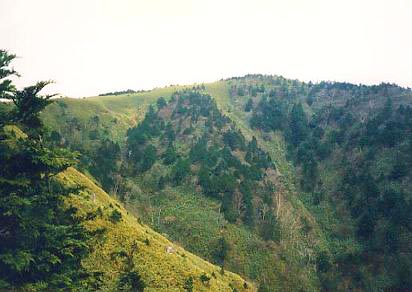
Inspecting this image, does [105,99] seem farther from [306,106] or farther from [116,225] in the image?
[116,225]

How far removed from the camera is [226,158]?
11006cm

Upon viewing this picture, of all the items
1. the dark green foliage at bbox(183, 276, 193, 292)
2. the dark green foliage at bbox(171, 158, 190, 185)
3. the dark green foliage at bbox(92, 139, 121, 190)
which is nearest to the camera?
the dark green foliage at bbox(183, 276, 193, 292)

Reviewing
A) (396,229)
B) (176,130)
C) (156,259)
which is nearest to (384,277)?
(396,229)

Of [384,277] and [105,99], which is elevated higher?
[105,99]

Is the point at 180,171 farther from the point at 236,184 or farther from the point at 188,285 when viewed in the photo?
the point at 188,285

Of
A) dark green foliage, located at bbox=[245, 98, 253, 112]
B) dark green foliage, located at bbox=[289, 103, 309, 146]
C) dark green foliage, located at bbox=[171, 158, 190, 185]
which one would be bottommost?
dark green foliage, located at bbox=[171, 158, 190, 185]

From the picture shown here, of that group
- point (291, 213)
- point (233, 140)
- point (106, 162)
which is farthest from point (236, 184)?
point (106, 162)

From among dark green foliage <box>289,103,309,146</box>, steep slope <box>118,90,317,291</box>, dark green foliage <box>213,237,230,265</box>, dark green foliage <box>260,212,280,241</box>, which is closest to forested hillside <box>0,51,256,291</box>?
dark green foliage <box>213,237,230,265</box>

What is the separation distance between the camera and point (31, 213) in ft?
87.6

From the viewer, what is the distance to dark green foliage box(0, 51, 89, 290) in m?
25.3

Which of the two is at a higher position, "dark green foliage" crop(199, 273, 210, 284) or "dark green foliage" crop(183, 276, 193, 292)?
"dark green foliage" crop(183, 276, 193, 292)

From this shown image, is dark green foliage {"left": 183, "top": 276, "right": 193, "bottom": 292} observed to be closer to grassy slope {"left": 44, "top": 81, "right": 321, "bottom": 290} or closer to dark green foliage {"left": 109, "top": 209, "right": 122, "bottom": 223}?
dark green foliage {"left": 109, "top": 209, "right": 122, "bottom": 223}

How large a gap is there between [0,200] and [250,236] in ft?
225

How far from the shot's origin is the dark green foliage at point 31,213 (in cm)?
2531
